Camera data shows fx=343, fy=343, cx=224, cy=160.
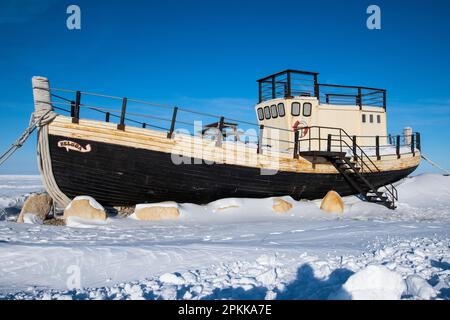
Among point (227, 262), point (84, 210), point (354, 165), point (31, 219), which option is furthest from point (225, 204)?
point (354, 165)

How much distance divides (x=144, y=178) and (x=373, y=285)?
25.7 feet

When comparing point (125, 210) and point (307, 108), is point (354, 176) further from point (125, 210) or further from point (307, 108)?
point (125, 210)

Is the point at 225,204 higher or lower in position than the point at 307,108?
lower

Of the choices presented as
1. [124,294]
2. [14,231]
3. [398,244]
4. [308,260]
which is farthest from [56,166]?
[398,244]

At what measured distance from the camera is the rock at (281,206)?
1091 centimetres

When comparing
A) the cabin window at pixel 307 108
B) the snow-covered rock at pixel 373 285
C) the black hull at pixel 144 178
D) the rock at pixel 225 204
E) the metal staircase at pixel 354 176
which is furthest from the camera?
the cabin window at pixel 307 108

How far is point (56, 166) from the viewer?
9.61 meters

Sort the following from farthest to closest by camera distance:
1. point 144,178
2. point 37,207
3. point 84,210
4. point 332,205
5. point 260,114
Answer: point 260,114 → point 332,205 → point 37,207 → point 144,178 → point 84,210

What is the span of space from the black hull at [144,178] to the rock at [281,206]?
2.61ft

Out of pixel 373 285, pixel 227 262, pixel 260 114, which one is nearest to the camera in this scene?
pixel 373 285

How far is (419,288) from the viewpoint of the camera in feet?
11.8

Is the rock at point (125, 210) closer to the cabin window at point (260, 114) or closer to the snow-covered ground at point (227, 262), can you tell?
the snow-covered ground at point (227, 262)

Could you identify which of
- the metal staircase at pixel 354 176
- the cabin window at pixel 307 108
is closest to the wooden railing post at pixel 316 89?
the cabin window at pixel 307 108

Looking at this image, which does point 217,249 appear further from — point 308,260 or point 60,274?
point 60,274
